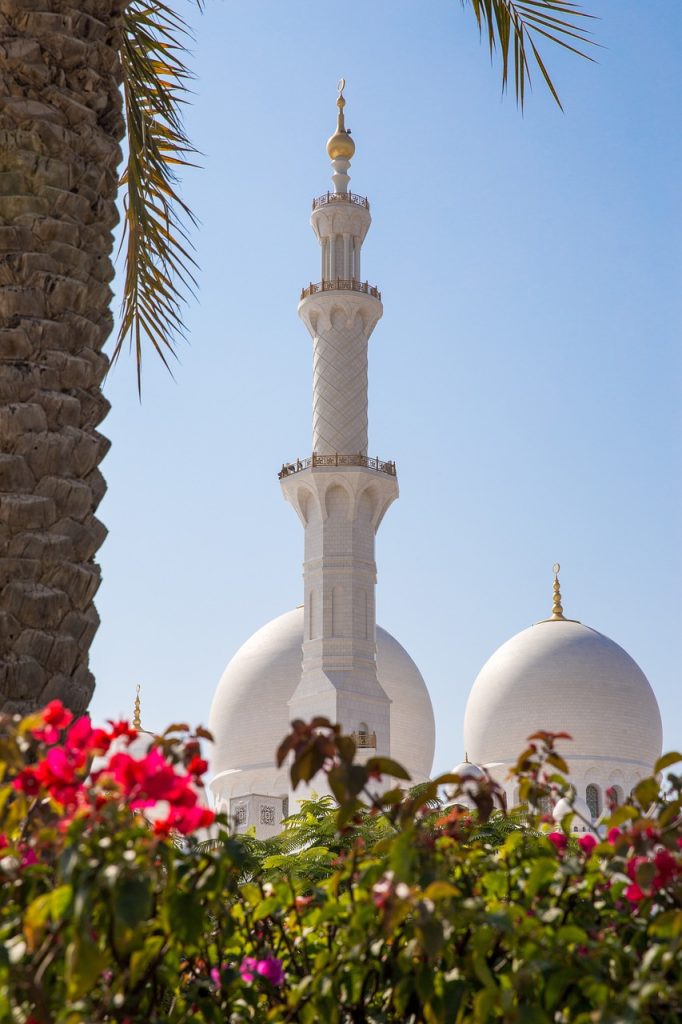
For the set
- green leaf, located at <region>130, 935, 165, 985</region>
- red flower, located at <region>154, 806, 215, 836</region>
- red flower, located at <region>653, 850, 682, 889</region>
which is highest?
red flower, located at <region>154, 806, 215, 836</region>

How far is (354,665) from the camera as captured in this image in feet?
103

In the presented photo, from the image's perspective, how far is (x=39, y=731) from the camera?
3.23m

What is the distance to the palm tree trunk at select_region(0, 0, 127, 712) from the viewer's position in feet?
17.4

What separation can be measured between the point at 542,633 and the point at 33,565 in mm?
39860

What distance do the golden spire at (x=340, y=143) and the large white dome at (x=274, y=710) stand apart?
14534 mm

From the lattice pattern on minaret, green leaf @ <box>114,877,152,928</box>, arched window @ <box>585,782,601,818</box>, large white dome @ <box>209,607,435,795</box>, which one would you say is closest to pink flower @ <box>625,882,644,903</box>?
green leaf @ <box>114,877,152,928</box>

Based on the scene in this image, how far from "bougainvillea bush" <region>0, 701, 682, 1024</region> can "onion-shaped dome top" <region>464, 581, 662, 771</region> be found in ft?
126

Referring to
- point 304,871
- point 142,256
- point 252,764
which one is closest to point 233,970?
point 142,256

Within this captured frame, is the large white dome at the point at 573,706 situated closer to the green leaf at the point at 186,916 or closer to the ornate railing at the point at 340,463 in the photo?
the ornate railing at the point at 340,463

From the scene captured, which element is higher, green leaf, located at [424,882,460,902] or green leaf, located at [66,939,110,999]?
green leaf, located at [424,882,460,902]

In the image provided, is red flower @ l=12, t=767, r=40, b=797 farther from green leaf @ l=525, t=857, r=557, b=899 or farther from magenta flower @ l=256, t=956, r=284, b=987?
green leaf @ l=525, t=857, r=557, b=899

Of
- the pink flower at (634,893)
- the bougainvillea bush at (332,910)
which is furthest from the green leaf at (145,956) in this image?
the pink flower at (634,893)

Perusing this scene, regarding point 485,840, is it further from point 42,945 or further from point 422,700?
point 422,700

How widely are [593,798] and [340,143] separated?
20.9m
